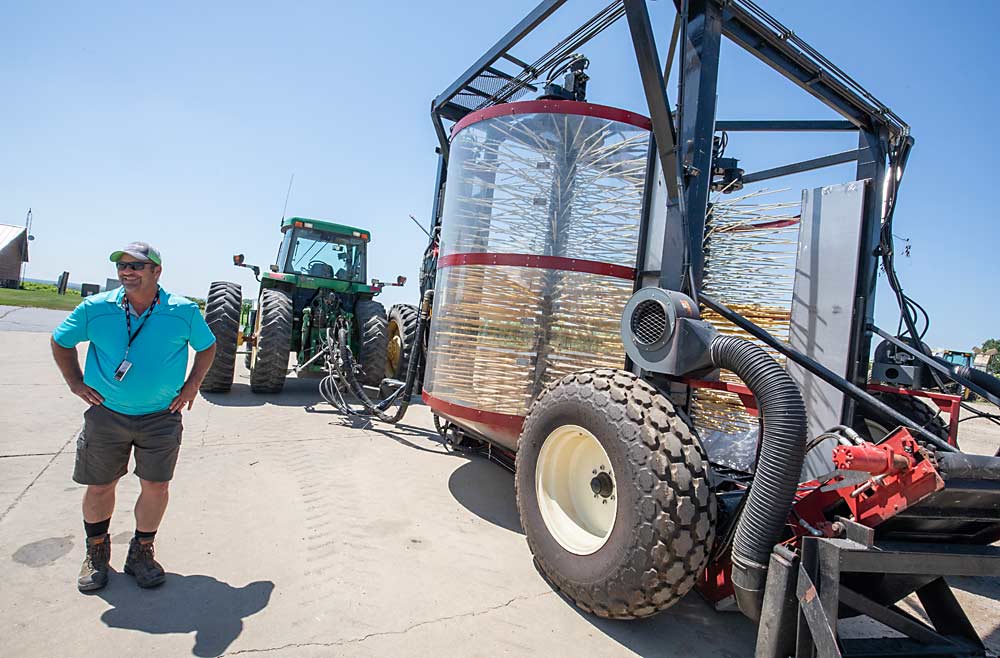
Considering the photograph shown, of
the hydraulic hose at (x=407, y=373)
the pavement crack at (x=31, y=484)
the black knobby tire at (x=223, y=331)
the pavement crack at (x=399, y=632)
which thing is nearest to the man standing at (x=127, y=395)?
the pavement crack at (x=399, y=632)

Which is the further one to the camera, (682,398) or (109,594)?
(682,398)

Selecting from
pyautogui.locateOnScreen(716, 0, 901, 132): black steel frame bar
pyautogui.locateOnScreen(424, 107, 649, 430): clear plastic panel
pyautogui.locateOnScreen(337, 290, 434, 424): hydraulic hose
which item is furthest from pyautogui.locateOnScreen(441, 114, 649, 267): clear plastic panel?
pyautogui.locateOnScreen(337, 290, 434, 424): hydraulic hose

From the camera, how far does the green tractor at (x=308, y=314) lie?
680 cm

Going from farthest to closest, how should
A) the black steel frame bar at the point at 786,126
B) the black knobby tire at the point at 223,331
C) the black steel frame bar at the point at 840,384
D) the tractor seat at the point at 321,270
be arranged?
the tractor seat at the point at 321,270 < the black knobby tire at the point at 223,331 < the black steel frame bar at the point at 786,126 < the black steel frame bar at the point at 840,384

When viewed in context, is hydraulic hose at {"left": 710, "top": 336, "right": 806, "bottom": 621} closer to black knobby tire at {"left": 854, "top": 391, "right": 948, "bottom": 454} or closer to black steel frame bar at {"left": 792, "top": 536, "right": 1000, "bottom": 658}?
black steel frame bar at {"left": 792, "top": 536, "right": 1000, "bottom": 658}

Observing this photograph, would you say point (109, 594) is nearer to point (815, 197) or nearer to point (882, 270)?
point (815, 197)

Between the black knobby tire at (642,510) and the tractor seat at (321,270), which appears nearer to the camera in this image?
the black knobby tire at (642,510)

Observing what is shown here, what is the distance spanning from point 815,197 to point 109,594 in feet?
14.1

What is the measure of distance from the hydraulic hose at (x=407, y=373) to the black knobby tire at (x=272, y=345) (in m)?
0.71

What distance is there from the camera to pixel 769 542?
1884mm

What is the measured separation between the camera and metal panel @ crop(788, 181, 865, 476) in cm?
309

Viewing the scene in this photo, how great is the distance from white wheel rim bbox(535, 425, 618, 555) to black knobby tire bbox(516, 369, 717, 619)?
17 cm

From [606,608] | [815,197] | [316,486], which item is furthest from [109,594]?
[815,197]

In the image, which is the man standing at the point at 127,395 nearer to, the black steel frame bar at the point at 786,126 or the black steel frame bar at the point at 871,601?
the black steel frame bar at the point at 871,601
